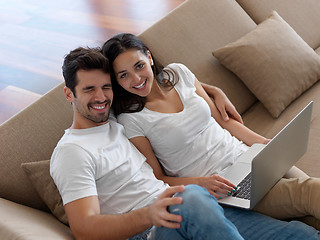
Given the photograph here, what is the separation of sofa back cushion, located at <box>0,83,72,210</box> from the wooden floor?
4.84 ft

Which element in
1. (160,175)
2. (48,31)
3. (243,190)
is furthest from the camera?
(48,31)

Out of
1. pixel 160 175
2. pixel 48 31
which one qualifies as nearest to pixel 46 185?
pixel 160 175

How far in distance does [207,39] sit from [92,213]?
4.21 feet

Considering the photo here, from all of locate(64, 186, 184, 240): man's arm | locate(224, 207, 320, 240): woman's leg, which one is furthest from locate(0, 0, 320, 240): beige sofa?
locate(224, 207, 320, 240): woman's leg

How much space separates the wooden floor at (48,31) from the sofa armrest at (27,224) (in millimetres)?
1757

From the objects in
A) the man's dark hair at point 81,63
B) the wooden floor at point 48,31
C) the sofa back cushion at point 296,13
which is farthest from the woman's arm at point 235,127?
the wooden floor at point 48,31

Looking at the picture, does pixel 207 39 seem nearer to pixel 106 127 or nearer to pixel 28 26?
pixel 106 127

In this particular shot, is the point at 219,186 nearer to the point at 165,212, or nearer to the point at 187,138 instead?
the point at 187,138

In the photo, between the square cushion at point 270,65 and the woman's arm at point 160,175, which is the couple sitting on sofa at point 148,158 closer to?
the woman's arm at point 160,175

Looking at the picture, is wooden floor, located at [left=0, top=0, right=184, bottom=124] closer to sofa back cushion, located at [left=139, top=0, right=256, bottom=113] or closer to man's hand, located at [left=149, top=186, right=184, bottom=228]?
sofa back cushion, located at [left=139, top=0, right=256, bottom=113]

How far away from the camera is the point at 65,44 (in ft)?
13.3

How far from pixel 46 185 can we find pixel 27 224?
24 cm

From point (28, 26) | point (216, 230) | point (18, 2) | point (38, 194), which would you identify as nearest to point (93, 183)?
point (38, 194)

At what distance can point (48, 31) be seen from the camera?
433 centimetres
